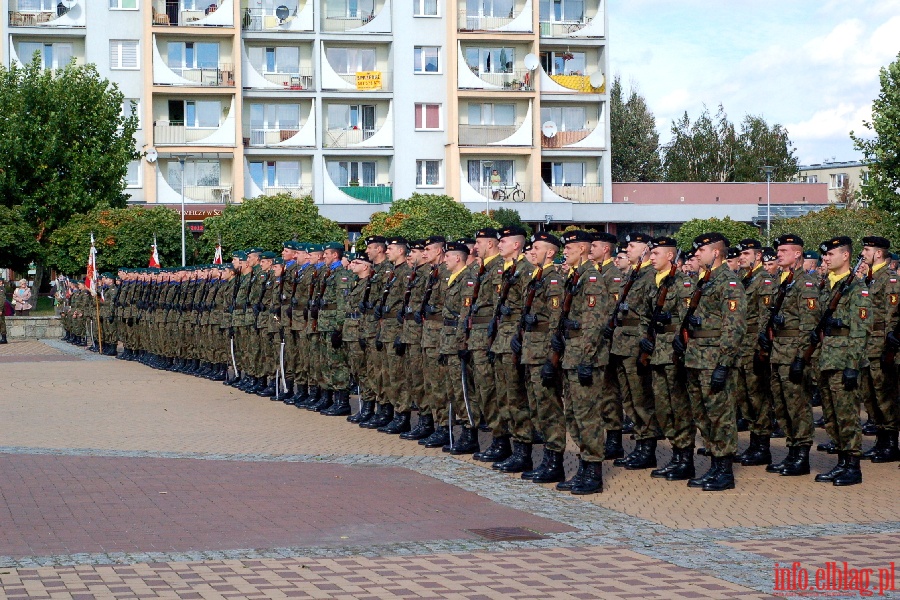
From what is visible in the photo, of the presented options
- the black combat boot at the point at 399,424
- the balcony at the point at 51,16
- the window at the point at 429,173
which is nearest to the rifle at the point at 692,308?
the black combat boot at the point at 399,424

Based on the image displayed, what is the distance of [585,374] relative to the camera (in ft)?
34.6

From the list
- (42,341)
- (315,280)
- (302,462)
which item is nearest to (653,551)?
(302,462)

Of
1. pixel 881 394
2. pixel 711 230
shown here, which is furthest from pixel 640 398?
pixel 711 230

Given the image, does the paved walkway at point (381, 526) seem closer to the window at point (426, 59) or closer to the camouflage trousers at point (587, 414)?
the camouflage trousers at point (587, 414)

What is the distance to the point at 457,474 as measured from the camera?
11.5 metres

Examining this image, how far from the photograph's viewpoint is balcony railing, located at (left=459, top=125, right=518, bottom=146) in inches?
2168

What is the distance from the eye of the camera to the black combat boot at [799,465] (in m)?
11.5

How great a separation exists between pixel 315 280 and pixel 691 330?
759cm

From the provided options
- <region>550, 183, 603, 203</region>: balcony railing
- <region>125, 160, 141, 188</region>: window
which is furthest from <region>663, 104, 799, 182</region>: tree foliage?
<region>125, 160, 141, 188</region>: window

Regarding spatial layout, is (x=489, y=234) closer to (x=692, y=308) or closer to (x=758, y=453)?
(x=692, y=308)

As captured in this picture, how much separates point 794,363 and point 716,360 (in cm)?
132

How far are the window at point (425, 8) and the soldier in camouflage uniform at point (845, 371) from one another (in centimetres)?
4528

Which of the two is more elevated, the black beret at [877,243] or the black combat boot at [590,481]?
the black beret at [877,243]

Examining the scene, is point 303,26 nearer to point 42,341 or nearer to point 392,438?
point 42,341
